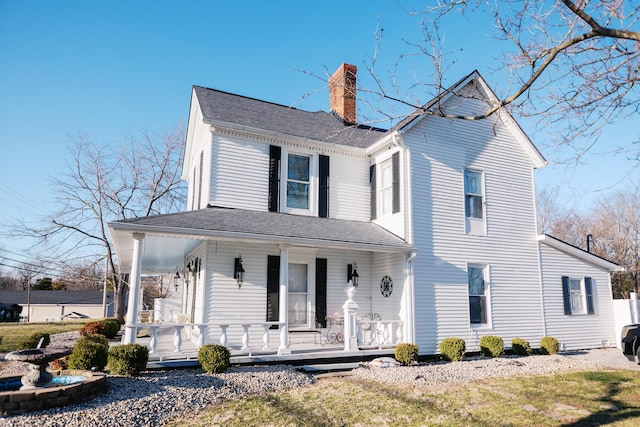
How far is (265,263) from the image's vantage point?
11617mm

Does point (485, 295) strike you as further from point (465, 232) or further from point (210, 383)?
point (210, 383)

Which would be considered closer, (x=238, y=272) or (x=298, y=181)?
(x=238, y=272)

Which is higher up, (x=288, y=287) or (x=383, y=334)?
(x=288, y=287)

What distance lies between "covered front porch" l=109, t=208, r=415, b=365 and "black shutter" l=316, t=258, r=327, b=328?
27mm

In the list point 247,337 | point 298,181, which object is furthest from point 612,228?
point 247,337

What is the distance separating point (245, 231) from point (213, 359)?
2.81 metres

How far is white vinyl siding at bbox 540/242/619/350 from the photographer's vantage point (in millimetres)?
14172

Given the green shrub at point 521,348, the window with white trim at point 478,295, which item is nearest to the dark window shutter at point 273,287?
the window with white trim at point 478,295

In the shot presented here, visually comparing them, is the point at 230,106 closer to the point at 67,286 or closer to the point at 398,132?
the point at 398,132

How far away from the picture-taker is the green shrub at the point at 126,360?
314 inches

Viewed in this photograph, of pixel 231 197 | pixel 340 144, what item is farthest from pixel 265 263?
pixel 340 144

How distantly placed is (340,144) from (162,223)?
6.19 metres

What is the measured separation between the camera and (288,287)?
1203cm

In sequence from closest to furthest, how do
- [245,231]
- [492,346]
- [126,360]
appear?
[126,360], [245,231], [492,346]
